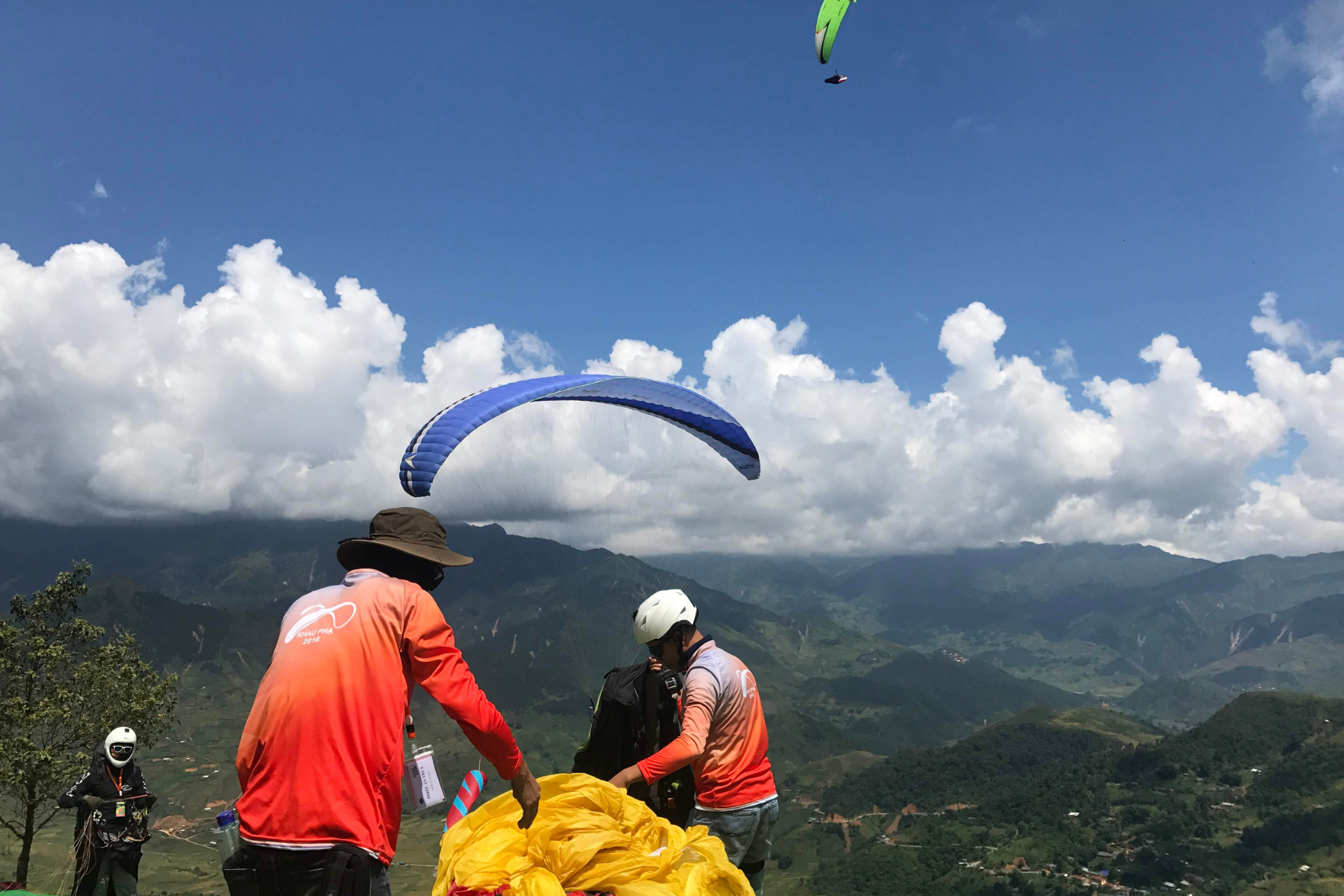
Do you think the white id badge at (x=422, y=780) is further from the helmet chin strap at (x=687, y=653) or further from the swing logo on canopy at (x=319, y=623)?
the helmet chin strap at (x=687, y=653)

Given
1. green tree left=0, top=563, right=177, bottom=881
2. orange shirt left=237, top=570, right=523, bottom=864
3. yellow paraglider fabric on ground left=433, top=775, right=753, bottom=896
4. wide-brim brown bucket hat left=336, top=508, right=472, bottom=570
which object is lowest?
green tree left=0, top=563, right=177, bottom=881

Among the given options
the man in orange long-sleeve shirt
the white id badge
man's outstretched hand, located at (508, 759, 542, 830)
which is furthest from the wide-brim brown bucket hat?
man's outstretched hand, located at (508, 759, 542, 830)

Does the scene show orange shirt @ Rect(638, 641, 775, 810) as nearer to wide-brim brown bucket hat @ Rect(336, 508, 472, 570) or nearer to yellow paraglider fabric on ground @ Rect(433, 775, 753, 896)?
yellow paraglider fabric on ground @ Rect(433, 775, 753, 896)

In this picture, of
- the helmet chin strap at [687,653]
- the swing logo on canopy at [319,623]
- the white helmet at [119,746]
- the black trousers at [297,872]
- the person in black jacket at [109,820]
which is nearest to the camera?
the black trousers at [297,872]

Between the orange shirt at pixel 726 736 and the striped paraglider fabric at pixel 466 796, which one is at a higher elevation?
the orange shirt at pixel 726 736

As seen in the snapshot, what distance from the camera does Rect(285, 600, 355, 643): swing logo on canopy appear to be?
3.95m

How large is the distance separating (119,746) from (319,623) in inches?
355

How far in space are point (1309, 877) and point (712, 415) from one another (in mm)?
193692

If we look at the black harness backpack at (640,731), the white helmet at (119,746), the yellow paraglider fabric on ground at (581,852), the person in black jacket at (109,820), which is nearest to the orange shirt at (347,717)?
the yellow paraglider fabric on ground at (581,852)

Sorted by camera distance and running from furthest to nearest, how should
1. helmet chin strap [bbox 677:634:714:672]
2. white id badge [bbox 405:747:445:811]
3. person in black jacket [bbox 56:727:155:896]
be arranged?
1. person in black jacket [bbox 56:727:155:896]
2. helmet chin strap [bbox 677:634:714:672]
3. white id badge [bbox 405:747:445:811]

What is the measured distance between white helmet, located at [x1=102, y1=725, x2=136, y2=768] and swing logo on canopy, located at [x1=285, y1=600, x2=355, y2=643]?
8550 millimetres

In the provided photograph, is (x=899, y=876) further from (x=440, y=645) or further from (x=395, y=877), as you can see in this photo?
(x=440, y=645)

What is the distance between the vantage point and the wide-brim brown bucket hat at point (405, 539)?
4422mm

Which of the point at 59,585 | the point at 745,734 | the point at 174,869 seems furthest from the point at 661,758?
the point at 174,869
